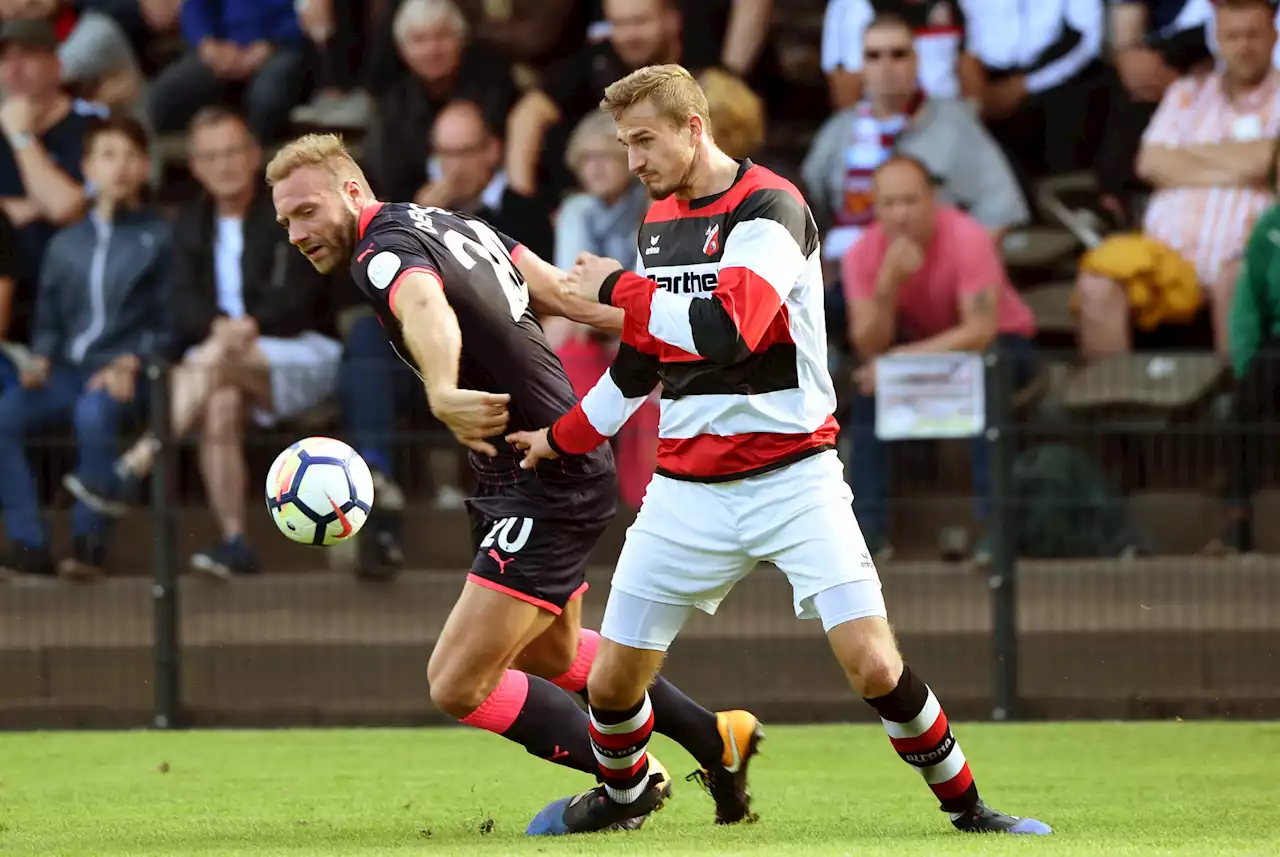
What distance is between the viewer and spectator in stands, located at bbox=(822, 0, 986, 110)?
12.1 m

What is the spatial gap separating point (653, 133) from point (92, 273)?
7062 mm

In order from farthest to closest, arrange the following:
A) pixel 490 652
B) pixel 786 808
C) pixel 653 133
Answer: pixel 786 808 < pixel 490 652 < pixel 653 133

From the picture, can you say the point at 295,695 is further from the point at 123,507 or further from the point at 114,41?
the point at 114,41

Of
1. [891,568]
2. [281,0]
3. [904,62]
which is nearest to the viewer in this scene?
[891,568]

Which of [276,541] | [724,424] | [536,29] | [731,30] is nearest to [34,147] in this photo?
[536,29]

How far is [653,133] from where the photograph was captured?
627 centimetres

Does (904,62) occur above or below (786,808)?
above

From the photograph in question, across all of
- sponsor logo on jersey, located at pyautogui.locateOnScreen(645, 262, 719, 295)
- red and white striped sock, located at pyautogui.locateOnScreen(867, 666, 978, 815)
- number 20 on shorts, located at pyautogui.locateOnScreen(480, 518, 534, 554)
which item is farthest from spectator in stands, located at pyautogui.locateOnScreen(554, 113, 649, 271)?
red and white striped sock, located at pyautogui.locateOnScreen(867, 666, 978, 815)

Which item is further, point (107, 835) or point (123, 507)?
point (123, 507)

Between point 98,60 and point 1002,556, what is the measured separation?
265 inches

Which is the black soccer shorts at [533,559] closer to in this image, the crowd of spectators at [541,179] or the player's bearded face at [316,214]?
the player's bearded face at [316,214]

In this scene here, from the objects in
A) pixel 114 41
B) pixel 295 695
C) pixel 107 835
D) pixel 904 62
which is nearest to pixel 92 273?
pixel 114 41

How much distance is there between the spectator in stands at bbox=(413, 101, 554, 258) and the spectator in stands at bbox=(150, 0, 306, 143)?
1.29 metres

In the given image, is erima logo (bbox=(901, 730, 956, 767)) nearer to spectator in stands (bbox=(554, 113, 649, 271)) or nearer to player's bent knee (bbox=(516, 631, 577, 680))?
player's bent knee (bbox=(516, 631, 577, 680))
